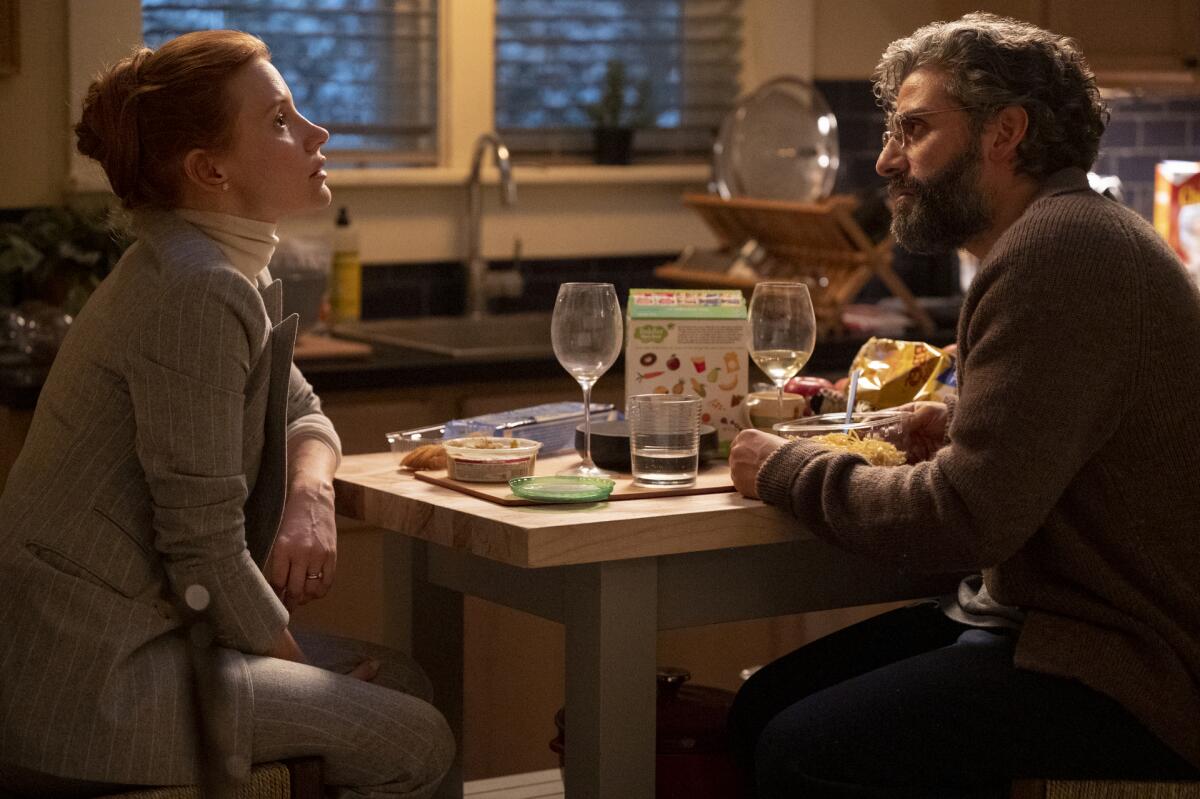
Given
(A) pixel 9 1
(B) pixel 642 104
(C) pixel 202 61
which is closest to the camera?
(C) pixel 202 61

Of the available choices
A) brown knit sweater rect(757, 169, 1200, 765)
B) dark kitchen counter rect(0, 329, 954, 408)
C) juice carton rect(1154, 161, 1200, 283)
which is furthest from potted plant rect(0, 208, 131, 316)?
juice carton rect(1154, 161, 1200, 283)

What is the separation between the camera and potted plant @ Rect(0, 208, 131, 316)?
12.2ft

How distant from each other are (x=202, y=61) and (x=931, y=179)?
935 millimetres

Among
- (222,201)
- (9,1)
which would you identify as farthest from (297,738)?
(9,1)

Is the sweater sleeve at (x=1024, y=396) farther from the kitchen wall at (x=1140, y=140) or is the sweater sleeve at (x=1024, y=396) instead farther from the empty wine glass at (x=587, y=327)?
the kitchen wall at (x=1140, y=140)

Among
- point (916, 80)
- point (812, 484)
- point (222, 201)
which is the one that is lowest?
point (812, 484)

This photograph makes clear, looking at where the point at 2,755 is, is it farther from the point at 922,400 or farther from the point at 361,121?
the point at 361,121

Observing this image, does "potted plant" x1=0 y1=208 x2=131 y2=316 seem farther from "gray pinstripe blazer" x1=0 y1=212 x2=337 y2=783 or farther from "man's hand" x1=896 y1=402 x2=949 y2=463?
"man's hand" x1=896 y1=402 x2=949 y2=463

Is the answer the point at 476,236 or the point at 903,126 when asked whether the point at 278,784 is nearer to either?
the point at 903,126

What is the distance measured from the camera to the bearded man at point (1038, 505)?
194cm

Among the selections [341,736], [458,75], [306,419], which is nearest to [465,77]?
[458,75]

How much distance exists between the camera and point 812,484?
81.2 inches

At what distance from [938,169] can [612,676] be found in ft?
2.55

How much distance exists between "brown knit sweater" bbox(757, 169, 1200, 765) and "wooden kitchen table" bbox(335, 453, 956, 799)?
0.15 metres
